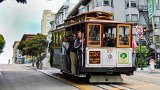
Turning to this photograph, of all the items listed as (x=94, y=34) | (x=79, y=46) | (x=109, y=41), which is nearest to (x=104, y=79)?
(x=109, y=41)

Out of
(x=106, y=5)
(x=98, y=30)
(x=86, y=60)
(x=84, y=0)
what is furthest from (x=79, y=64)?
(x=84, y=0)

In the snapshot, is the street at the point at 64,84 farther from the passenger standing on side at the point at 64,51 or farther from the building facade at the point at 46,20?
the building facade at the point at 46,20

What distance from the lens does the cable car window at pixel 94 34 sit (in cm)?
1655

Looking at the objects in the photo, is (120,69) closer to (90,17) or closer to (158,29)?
(90,17)

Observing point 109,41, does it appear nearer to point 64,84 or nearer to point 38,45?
Answer: point 64,84

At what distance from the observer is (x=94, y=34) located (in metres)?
16.6

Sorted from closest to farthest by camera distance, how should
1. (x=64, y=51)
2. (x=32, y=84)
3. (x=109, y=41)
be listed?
(x=32, y=84) < (x=109, y=41) < (x=64, y=51)

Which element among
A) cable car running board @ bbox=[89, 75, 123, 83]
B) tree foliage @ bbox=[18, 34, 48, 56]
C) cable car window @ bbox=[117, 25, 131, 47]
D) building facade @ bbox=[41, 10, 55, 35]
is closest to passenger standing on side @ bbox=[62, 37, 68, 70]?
cable car running board @ bbox=[89, 75, 123, 83]

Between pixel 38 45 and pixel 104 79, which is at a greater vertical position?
pixel 38 45

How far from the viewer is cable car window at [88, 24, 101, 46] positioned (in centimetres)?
1655

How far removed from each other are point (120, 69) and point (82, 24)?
2329 millimetres

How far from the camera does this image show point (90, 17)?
17500 millimetres

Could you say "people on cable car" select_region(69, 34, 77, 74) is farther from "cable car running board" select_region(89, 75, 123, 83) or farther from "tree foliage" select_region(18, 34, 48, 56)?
"tree foliage" select_region(18, 34, 48, 56)

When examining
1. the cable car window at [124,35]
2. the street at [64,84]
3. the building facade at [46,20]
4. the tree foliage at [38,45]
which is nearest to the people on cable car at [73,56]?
the street at [64,84]
